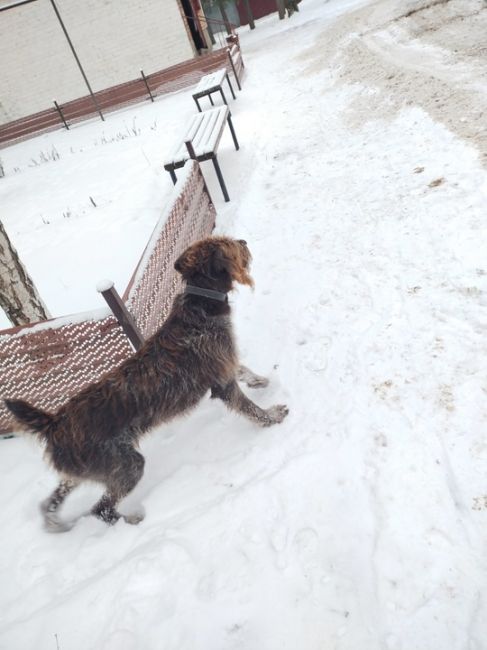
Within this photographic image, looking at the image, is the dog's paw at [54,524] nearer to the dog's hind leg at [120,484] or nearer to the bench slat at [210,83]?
the dog's hind leg at [120,484]

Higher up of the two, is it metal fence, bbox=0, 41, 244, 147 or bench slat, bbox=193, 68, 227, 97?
metal fence, bbox=0, 41, 244, 147

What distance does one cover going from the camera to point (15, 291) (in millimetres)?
3865

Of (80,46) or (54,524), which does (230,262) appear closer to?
(54,524)

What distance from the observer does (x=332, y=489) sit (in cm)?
266

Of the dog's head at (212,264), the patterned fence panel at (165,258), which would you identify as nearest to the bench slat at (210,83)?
the patterned fence panel at (165,258)

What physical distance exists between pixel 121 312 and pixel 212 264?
2.75 feet

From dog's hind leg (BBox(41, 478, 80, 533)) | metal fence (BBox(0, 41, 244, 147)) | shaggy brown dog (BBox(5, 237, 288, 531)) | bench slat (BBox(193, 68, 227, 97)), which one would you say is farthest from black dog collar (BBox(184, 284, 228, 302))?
metal fence (BBox(0, 41, 244, 147))

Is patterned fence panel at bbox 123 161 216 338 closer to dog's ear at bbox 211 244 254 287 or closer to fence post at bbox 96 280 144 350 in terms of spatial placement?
fence post at bbox 96 280 144 350

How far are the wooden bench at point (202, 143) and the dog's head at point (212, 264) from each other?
344cm

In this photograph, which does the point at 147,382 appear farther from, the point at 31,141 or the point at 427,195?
the point at 31,141

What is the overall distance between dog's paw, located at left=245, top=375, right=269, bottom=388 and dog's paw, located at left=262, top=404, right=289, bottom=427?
34cm

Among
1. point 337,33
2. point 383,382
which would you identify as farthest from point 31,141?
point 383,382

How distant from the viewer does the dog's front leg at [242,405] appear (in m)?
3.09

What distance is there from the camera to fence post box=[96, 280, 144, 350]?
2.87 metres
